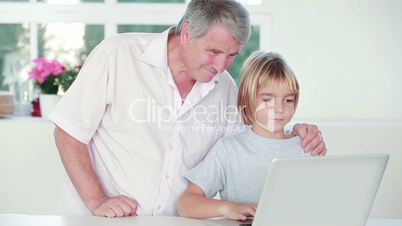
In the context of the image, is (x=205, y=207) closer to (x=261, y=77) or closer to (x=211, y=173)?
(x=211, y=173)

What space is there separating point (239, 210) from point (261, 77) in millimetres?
382

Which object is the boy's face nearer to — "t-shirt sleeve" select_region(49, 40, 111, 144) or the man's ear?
the man's ear

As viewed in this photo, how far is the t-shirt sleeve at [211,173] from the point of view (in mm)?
1961

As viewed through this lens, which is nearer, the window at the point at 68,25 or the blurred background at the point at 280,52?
the blurred background at the point at 280,52

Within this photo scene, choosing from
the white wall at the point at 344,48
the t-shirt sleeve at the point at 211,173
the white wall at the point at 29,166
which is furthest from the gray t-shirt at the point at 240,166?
the white wall at the point at 344,48

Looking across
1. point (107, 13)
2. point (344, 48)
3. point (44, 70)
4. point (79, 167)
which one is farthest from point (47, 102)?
point (79, 167)

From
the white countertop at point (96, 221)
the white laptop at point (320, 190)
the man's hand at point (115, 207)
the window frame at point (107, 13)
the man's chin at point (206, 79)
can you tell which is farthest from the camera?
the window frame at point (107, 13)

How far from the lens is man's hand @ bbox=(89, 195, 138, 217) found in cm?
190

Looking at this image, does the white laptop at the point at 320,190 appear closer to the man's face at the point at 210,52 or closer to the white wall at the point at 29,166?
the man's face at the point at 210,52

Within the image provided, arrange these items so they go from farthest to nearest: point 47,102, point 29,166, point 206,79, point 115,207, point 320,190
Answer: point 47,102 < point 29,166 < point 206,79 < point 115,207 < point 320,190

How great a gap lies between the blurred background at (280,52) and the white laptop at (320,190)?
190 centimetres

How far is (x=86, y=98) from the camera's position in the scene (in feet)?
6.69

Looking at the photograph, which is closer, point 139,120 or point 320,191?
point 320,191

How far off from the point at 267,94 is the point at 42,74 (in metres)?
2.04
